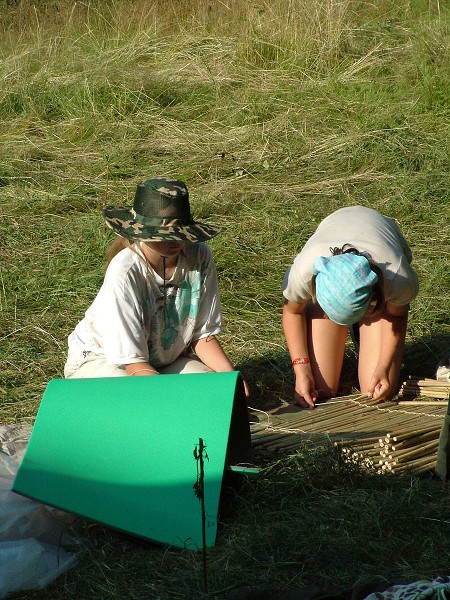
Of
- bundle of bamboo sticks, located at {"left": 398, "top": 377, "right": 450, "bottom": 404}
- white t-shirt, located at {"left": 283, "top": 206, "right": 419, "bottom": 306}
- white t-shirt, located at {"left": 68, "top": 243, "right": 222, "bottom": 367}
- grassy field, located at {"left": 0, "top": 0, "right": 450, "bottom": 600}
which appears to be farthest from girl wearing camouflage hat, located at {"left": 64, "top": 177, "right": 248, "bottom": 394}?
bundle of bamboo sticks, located at {"left": 398, "top": 377, "right": 450, "bottom": 404}

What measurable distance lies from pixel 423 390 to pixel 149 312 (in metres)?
1.26

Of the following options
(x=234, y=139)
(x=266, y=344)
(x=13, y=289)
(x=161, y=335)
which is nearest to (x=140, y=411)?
(x=161, y=335)

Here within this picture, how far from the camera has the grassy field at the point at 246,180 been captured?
8.82 feet

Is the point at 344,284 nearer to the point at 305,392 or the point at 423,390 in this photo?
the point at 305,392

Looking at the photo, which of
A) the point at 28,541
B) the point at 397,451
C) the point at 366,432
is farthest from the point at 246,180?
the point at 28,541

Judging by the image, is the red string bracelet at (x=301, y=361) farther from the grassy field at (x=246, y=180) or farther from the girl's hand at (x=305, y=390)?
the grassy field at (x=246, y=180)

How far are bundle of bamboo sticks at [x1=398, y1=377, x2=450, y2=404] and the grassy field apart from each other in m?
0.29

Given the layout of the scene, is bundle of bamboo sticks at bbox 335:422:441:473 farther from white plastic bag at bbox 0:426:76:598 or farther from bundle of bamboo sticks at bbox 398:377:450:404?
white plastic bag at bbox 0:426:76:598

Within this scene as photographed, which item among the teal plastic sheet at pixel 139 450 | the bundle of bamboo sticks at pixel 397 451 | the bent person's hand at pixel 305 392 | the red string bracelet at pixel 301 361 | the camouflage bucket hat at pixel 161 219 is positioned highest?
the camouflage bucket hat at pixel 161 219

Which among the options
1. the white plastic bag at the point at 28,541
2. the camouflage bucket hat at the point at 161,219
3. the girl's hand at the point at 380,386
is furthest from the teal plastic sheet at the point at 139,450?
the girl's hand at the point at 380,386

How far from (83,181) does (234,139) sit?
1.23 metres

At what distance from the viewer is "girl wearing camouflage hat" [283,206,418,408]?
11.7 ft

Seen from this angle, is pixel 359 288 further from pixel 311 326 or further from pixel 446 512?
pixel 446 512

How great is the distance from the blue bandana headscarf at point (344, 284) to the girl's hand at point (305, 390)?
0.48 metres
